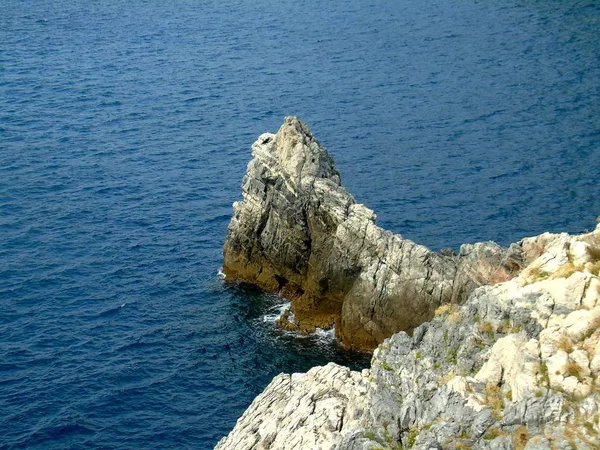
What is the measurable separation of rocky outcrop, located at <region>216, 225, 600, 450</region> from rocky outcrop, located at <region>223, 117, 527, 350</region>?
2264cm

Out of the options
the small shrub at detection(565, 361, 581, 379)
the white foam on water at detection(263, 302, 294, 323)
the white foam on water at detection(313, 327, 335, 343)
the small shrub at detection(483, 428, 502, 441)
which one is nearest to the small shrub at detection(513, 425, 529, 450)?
the small shrub at detection(483, 428, 502, 441)

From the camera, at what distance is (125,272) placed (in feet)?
313

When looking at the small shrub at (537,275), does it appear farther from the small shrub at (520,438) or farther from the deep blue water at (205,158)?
the deep blue water at (205,158)

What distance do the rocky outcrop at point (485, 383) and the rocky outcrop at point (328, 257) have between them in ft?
74.3

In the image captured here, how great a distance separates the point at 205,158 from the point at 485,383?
7877 centimetres

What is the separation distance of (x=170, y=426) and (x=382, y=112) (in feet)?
226

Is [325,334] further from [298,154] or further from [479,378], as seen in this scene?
[479,378]

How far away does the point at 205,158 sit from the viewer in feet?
396

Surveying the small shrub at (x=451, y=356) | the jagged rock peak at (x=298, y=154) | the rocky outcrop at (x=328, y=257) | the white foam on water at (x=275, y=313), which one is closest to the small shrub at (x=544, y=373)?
the small shrub at (x=451, y=356)

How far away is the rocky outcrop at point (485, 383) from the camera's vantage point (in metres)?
43.1

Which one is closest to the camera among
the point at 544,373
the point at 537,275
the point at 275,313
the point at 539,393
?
the point at 539,393

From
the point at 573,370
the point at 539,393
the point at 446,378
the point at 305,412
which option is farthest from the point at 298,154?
the point at 539,393

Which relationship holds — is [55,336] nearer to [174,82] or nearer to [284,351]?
[284,351]

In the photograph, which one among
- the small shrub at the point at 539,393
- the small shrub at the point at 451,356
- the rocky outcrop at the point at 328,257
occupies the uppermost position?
the small shrub at the point at 539,393
